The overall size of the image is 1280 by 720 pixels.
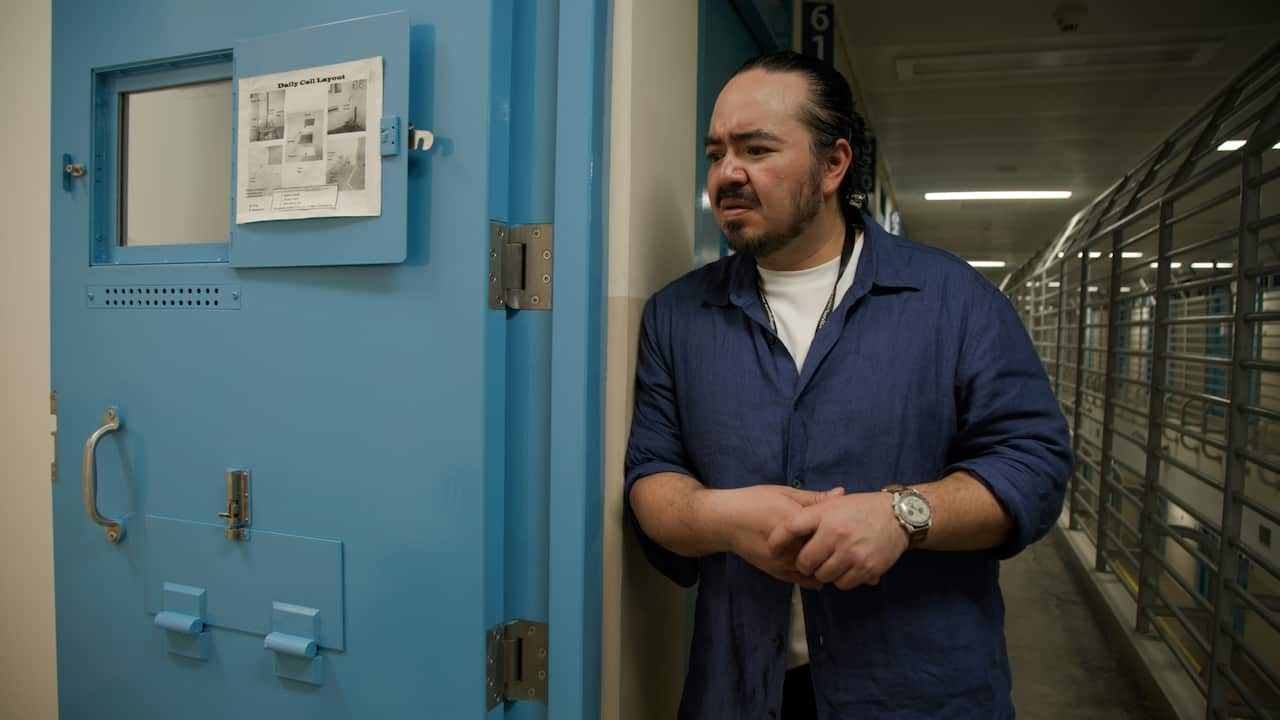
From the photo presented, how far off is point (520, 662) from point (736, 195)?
37.1 inches

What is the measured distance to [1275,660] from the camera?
4594 millimetres

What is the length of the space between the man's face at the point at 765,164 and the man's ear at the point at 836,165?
3 cm

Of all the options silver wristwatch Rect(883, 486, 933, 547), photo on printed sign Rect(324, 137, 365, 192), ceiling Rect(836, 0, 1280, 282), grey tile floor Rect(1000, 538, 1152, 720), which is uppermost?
ceiling Rect(836, 0, 1280, 282)

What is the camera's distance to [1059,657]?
375 centimetres

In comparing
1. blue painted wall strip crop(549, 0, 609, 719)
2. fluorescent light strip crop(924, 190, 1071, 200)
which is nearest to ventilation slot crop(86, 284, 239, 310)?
blue painted wall strip crop(549, 0, 609, 719)

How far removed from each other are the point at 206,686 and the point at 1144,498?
12.8 feet

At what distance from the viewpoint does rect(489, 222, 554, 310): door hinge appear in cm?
129

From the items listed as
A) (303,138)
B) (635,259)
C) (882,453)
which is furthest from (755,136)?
(303,138)

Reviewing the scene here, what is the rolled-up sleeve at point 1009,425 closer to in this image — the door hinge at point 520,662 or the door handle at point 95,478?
the door hinge at point 520,662

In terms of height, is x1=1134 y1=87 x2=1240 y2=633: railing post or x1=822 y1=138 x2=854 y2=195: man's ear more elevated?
x1=822 y1=138 x2=854 y2=195: man's ear

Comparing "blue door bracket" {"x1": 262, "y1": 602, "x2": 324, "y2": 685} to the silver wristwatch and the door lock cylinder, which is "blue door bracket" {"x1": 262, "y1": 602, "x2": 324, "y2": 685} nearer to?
the door lock cylinder

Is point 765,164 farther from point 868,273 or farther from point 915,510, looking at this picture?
point 915,510

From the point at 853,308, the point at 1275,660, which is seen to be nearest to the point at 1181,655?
the point at 1275,660

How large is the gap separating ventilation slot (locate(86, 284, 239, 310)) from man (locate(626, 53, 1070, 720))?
83cm
